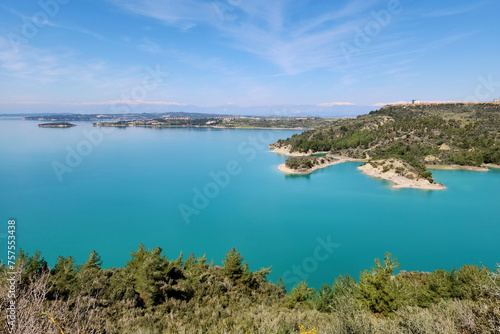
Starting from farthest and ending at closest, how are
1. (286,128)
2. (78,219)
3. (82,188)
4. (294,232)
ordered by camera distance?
(286,128) → (82,188) → (78,219) → (294,232)

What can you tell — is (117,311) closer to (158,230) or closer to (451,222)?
(158,230)

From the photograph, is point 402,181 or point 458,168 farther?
point 458,168

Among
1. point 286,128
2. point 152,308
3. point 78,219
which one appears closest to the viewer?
point 152,308

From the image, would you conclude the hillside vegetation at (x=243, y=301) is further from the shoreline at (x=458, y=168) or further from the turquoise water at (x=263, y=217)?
the shoreline at (x=458, y=168)

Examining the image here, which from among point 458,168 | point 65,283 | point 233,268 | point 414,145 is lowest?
point 458,168

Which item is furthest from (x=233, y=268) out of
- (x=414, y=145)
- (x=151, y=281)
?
(x=414, y=145)

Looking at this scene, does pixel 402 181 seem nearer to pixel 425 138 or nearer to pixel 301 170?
pixel 301 170

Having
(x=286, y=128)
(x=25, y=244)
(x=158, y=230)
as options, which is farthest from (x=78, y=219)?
(x=286, y=128)

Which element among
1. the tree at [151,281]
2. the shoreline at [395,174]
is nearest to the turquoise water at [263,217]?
the shoreline at [395,174]
